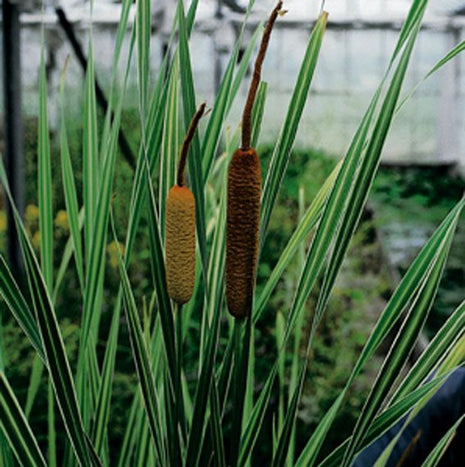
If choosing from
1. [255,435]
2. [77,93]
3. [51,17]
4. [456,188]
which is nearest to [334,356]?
[255,435]

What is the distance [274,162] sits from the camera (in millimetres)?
436

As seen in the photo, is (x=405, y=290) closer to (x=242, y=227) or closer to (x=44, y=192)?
(x=242, y=227)

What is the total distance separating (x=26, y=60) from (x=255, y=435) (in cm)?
331

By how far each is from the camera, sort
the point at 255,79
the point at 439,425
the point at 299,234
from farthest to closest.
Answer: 1. the point at 439,425
2. the point at 299,234
3. the point at 255,79

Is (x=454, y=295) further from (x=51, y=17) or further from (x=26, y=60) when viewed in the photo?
(x=51, y=17)

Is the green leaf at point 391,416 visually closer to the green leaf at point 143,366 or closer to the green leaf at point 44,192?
the green leaf at point 143,366

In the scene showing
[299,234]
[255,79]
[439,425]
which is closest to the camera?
[255,79]

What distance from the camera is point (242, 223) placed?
37 centimetres

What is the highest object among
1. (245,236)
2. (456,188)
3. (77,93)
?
(245,236)

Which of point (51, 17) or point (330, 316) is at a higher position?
point (51, 17)

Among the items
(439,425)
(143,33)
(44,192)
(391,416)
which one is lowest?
(439,425)

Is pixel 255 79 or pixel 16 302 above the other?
pixel 255 79

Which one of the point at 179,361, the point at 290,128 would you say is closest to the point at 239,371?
the point at 179,361

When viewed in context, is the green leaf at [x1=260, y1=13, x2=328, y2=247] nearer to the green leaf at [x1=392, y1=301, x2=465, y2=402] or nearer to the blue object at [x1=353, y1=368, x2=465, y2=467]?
the green leaf at [x1=392, y1=301, x2=465, y2=402]
